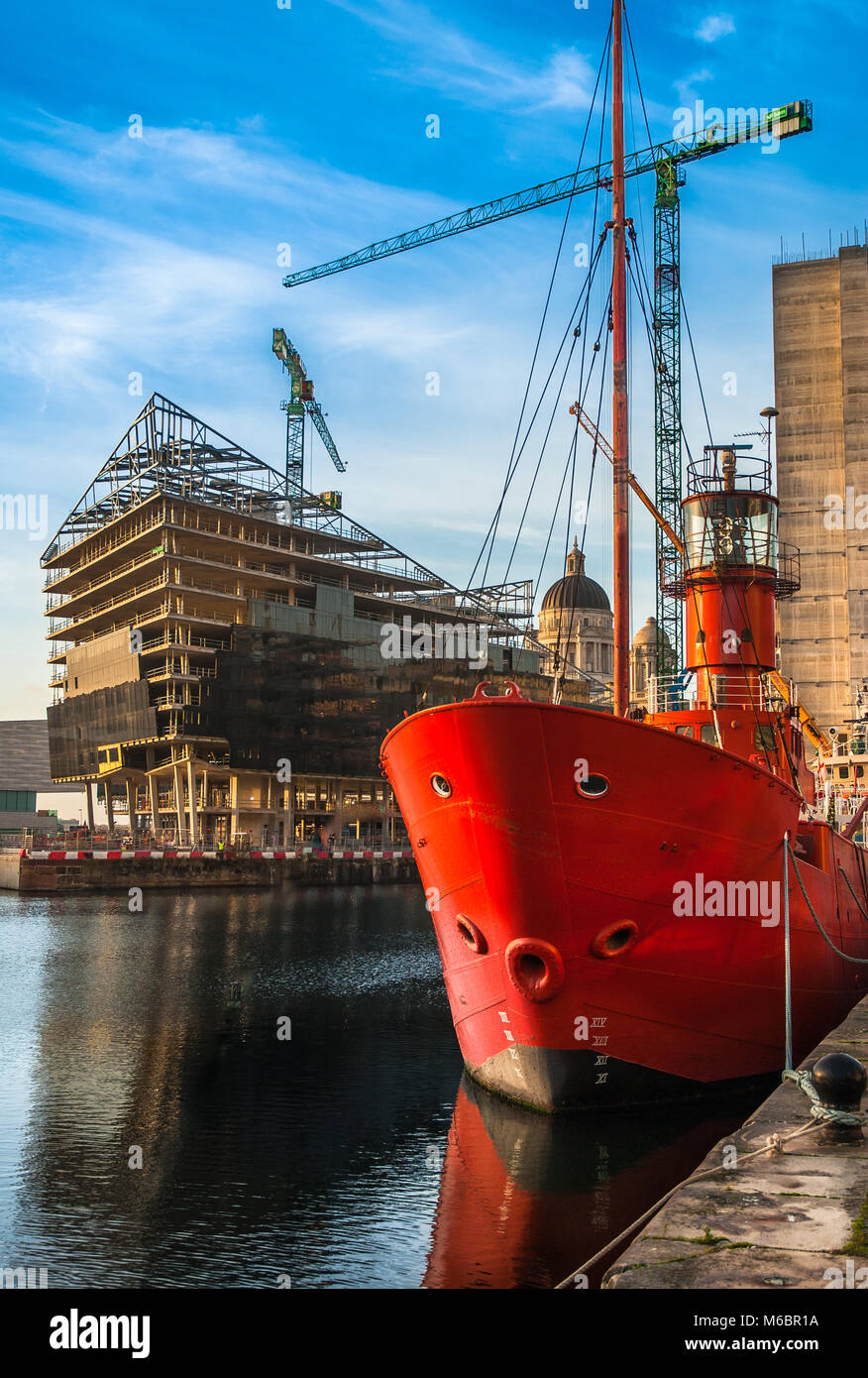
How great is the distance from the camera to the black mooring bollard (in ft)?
37.5

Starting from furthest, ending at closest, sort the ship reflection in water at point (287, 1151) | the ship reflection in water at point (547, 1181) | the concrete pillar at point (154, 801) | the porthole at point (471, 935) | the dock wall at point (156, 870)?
the concrete pillar at point (154, 801) → the dock wall at point (156, 870) → the porthole at point (471, 935) → the ship reflection in water at point (287, 1151) → the ship reflection in water at point (547, 1181)

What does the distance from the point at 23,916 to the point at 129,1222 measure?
1658 inches

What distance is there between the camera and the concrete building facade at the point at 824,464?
93.9 metres

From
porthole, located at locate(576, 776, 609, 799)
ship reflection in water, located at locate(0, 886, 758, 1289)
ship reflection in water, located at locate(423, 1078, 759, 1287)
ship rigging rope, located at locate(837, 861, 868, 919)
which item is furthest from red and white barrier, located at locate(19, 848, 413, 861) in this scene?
porthole, located at locate(576, 776, 609, 799)

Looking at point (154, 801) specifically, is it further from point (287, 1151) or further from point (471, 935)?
point (287, 1151)

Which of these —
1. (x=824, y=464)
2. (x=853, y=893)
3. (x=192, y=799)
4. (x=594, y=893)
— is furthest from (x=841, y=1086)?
(x=824, y=464)

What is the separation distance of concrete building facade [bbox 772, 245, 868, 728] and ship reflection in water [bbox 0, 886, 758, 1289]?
7107 cm

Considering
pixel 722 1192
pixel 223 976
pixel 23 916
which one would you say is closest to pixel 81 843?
pixel 23 916

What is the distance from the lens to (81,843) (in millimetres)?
77500

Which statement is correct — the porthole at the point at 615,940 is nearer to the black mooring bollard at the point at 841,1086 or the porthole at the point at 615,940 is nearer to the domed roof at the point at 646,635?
the black mooring bollard at the point at 841,1086

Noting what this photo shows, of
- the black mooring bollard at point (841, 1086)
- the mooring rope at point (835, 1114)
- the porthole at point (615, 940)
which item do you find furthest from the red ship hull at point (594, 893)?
the black mooring bollard at point (841, 1086)

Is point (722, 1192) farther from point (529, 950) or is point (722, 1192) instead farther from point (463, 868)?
point (463, 868)

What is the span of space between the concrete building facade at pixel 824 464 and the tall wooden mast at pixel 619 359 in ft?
238

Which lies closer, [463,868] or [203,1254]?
[203,1254]
